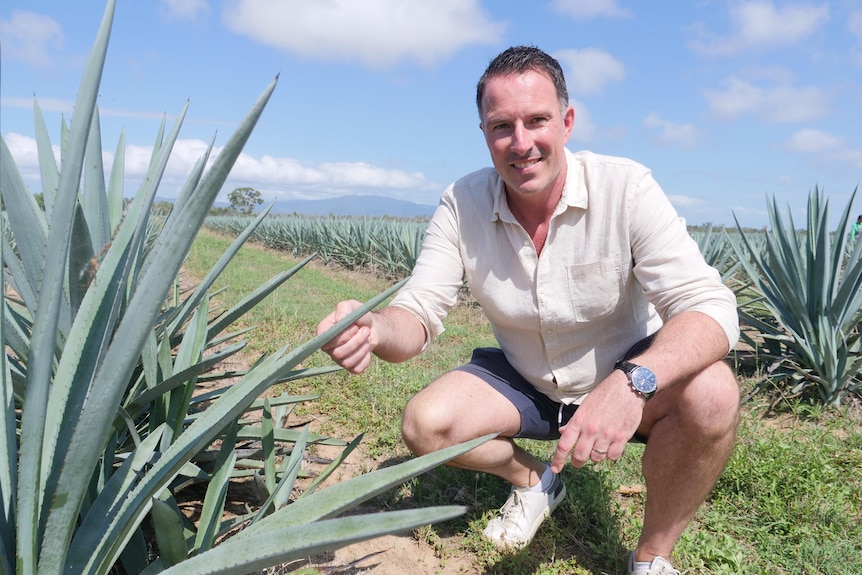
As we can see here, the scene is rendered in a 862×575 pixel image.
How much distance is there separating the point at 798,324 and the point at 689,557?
7.60 feet

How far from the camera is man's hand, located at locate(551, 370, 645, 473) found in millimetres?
1409

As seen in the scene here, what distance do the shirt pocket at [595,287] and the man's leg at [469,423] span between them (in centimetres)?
40

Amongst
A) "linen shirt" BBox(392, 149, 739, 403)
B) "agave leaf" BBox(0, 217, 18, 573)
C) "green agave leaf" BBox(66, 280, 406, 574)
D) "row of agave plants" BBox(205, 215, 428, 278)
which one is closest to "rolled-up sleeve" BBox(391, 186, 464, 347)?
"linen shirt" BBox(392, 149, 739, 403)

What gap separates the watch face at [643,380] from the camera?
4.98ft

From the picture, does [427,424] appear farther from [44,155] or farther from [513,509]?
[44,155]

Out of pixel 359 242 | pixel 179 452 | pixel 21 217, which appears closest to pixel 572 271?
pixel 179 452

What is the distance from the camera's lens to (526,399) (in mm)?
2160

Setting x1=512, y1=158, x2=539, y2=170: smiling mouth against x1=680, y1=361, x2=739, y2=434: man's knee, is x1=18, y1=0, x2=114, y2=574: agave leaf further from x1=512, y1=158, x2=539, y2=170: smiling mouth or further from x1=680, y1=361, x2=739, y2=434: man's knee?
x1=680, y1=361, x2=739, y2=434: man's knee

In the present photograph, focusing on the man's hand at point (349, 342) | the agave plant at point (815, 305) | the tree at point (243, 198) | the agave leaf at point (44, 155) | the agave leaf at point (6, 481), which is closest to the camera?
the agave leaf at point (6, 481)

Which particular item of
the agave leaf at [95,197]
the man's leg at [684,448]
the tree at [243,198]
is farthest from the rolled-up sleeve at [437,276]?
the tree at [243,198]

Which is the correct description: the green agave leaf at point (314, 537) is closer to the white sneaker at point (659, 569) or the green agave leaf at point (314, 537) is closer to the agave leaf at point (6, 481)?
the agave leaf at point (6, 481)

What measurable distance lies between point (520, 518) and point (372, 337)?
33.1 inches

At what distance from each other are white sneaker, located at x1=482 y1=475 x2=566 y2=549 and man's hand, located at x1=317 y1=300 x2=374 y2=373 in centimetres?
82

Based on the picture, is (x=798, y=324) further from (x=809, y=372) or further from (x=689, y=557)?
(x=689, y=557)
